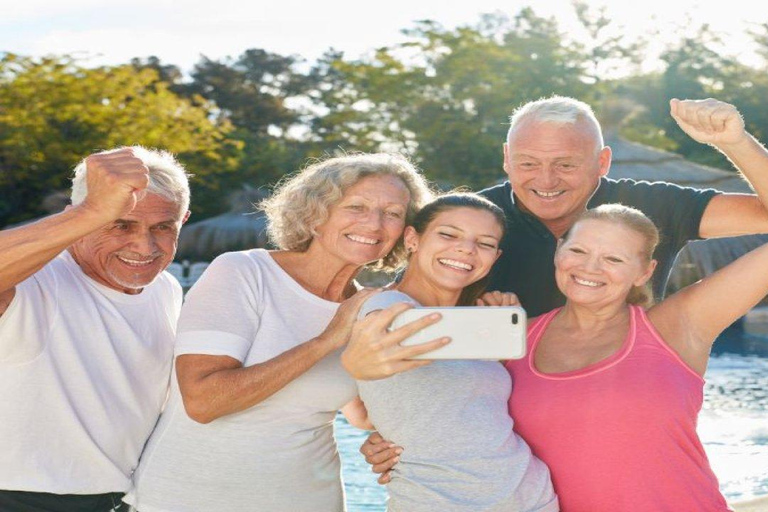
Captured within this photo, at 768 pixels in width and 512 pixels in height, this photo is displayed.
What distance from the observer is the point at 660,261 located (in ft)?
12.5

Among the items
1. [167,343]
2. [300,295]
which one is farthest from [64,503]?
[300,295]

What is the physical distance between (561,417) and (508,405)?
166 millimetres

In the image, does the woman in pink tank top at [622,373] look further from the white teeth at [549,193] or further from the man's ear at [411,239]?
the white teeth at [549,193]

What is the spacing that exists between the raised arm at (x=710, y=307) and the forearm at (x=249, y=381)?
98cm

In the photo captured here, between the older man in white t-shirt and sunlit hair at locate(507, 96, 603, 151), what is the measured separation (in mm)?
1378

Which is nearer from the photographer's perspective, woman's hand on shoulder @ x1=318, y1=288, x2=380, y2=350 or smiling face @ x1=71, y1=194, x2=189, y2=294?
woman's hand on shoulder @ x1=318, y1=288, x2=380, y2=350

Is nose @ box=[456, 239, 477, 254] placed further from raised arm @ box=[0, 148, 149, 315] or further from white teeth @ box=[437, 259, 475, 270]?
raised arm @ box=[0, 148, 149, 315]

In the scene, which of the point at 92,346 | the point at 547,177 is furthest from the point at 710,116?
the point at 92,346

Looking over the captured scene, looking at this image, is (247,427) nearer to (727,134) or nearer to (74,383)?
(74,383)

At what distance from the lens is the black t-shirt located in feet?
12.5

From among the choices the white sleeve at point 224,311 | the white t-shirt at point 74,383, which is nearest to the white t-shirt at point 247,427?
the white sleeve at point 224,311

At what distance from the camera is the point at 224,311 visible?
2.91 metres

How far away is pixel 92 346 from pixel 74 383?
125 millimetres

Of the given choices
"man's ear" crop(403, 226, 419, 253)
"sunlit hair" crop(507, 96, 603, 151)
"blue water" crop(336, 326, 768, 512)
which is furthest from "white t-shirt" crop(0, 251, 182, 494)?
"blue water" crop(336, 326, 768, 512)
